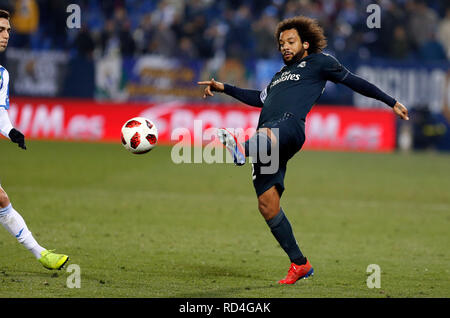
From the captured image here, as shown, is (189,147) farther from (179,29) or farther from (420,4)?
(420,4)

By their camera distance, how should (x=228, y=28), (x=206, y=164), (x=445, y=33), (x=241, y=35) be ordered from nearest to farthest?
1. (x=206, y=164)
2. (x=445, y=33)
3. (x=241, y=35)
4. (x=228, y=28)

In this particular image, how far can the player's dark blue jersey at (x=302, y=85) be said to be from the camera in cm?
671

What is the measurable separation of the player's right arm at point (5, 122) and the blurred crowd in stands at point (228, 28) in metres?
14.0

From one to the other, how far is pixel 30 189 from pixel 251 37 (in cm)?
1039

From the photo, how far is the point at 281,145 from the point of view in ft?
21.5

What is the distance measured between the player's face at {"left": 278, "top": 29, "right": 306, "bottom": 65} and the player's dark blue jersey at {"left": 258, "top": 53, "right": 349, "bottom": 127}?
0.37ft

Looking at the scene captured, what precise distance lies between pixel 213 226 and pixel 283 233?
318cm

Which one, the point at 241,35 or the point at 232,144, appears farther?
the point at 241,35

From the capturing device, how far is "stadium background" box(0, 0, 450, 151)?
64.6 ft

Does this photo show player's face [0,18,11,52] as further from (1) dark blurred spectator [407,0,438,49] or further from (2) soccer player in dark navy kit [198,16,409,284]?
(1) dark blurred spectator [407,0,438,49]

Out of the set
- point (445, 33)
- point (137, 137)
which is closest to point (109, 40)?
point (445, 33)

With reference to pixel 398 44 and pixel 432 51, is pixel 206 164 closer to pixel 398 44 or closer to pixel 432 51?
pixel 398 44

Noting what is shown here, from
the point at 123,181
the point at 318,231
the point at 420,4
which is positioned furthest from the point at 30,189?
the point at 420,4

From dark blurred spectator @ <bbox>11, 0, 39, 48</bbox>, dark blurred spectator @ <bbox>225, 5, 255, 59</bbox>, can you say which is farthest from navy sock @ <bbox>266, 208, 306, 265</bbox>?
dark blurred spectator @ <bbox>11, 0, 39, 48</bbox>
